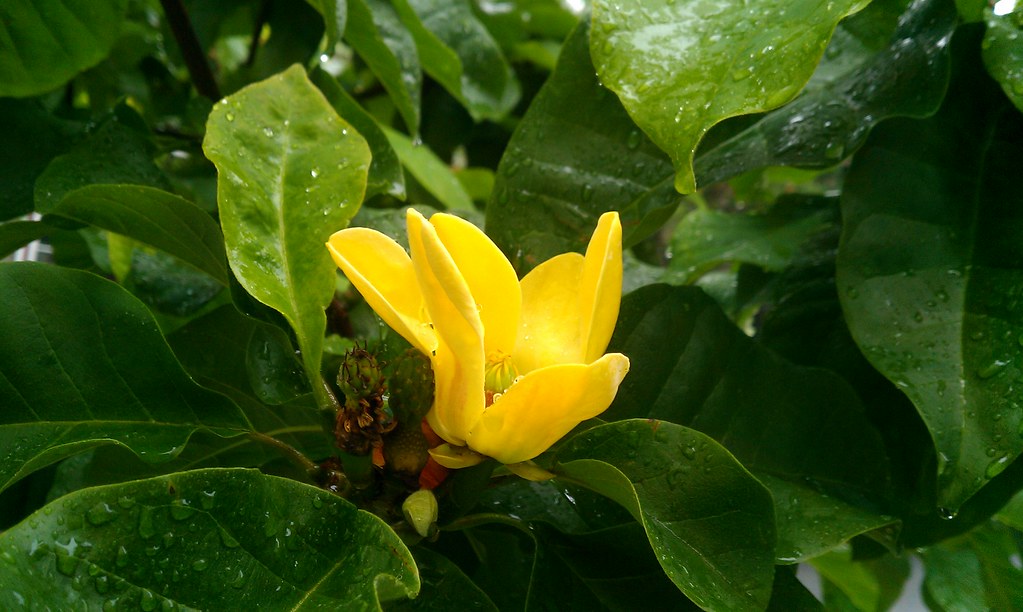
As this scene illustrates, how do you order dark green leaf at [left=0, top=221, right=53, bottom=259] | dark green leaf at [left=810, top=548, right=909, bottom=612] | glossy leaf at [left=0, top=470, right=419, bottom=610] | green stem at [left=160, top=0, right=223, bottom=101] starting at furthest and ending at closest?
dark green leaf at [left=810, top=548, right=909, bottom=612] → green stem at [left=160, top=0, right=223, bottom=101] → dark green leaf at [left=0, top=221, right=53, bottom=259] → glossy leaf at [left=0, top=470, right=419, bottom=610]

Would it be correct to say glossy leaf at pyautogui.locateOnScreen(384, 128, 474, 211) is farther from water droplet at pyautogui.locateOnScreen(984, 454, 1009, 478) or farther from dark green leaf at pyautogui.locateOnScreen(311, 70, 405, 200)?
water droplet at pyautogui.locateOnScreen(984, 454, 1009, 478)

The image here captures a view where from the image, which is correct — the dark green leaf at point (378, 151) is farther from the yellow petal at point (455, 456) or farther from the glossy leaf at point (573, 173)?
the yellow petal at point (455, 456)

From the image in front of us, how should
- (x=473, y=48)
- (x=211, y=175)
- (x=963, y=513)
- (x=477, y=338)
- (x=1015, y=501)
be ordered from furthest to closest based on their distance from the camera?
(x=473, y=48) → (x=211, y=175) → (x=1015, y=501) → (x=963, y=513) → (x=477, y=338)

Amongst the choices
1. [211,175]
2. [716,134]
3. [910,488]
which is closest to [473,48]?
[211,175]

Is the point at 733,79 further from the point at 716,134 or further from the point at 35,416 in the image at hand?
the point at 35,416

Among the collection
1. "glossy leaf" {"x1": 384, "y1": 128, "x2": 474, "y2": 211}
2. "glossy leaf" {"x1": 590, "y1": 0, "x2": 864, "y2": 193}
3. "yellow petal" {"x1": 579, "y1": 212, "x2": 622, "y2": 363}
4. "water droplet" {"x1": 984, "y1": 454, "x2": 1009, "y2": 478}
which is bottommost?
"glossy leaf" {"x1": 384, "y1": 128, "x2": 474, "y2": 211}

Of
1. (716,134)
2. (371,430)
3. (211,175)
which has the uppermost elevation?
(716,134)

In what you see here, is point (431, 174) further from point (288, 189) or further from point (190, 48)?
point (288, 189)

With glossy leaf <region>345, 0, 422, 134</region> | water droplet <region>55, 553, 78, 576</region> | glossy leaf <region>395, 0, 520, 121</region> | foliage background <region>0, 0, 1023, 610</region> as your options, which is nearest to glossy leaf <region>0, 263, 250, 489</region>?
foliage background <region>0, 0, 1023, 610</region>
